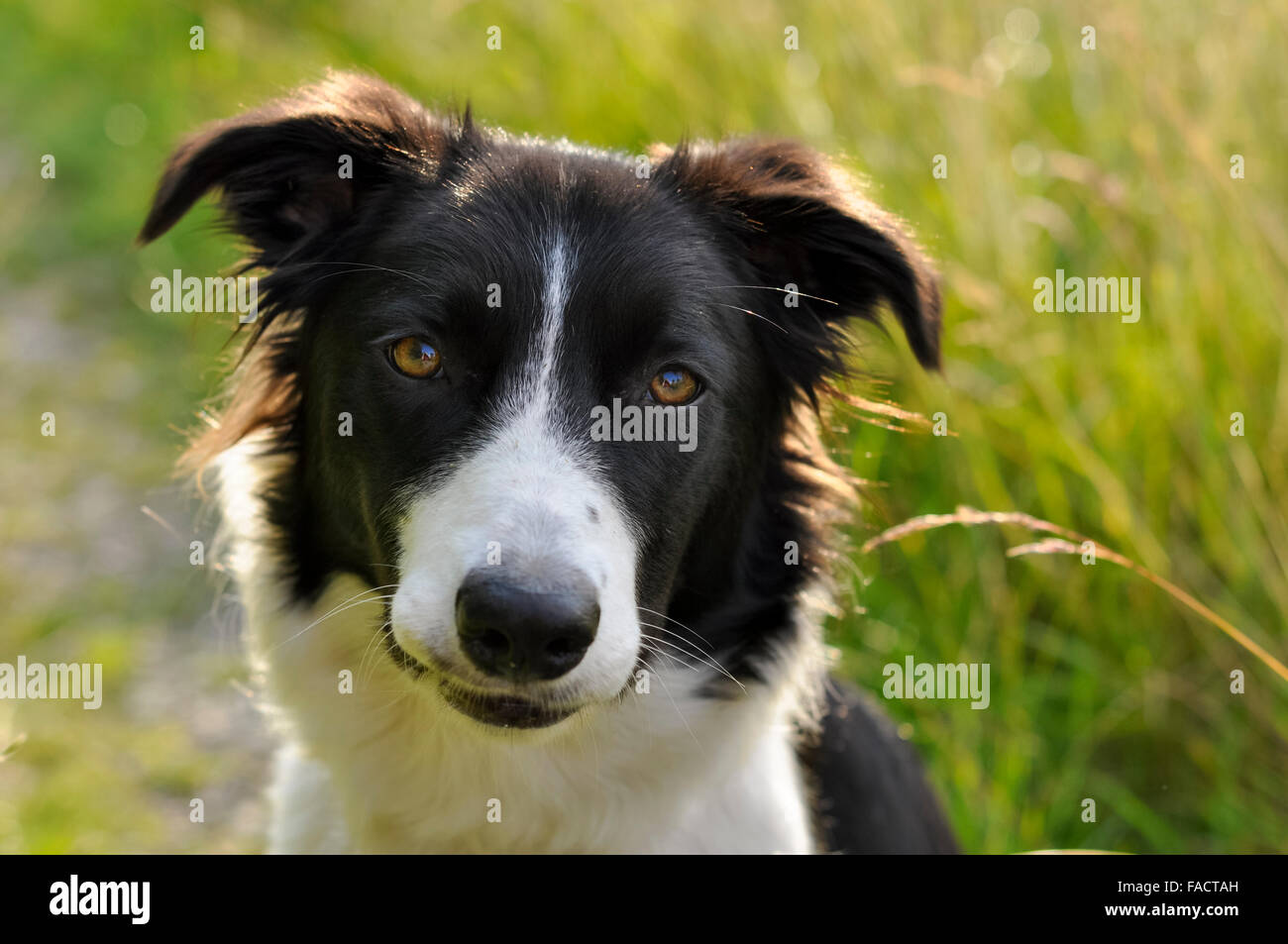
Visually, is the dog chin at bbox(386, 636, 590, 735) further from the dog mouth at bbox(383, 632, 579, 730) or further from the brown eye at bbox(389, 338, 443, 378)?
the brown eye at bbox(389, 338, 443, 378)

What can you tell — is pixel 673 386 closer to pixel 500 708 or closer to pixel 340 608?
pixel 500 708

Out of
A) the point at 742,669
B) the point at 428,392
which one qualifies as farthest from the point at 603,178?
the point at 742,669

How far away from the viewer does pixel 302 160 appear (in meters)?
2.99

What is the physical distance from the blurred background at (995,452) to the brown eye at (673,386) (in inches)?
36.8

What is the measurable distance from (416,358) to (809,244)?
3.62 feet

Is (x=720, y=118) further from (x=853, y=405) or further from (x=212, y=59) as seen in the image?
(x=212, y=59)

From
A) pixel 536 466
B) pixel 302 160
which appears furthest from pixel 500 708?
pixel 302 160

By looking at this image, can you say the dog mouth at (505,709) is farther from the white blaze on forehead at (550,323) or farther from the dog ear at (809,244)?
the dog ear at (809,244)

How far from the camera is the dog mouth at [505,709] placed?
257 centimetres

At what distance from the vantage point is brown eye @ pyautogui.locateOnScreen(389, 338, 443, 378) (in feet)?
8.82

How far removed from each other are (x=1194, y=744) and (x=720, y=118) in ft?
12.1

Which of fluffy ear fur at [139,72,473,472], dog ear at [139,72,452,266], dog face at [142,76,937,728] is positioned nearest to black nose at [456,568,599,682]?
dog face at [142,76,937,728]

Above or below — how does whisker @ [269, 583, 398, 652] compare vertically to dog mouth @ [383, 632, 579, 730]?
above

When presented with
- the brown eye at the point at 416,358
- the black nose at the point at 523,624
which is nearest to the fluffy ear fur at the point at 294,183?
the brown eye at the point at 416,358
